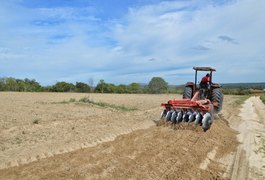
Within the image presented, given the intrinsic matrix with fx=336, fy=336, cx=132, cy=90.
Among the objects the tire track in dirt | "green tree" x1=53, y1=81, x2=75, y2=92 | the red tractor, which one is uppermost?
"green tree" x1=53, y1=81, x2=75, y2=92

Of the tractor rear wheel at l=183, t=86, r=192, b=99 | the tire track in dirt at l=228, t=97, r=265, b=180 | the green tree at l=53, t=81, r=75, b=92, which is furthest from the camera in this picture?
the green tree at l=53, t=81, r=75, b=92

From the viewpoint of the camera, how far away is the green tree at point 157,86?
72000mm

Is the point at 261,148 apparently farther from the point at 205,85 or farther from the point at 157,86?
the point at 157,86

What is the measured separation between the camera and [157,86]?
238 ft

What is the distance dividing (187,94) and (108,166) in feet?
28.8

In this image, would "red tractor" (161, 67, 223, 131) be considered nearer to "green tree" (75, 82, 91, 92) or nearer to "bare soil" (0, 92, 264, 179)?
"bare soil" (0, 92, 264, 179)

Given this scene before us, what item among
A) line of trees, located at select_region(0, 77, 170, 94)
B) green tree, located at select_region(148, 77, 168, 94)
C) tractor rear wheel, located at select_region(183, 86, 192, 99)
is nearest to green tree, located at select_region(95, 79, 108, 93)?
line of trees, located at select_region(0, 77, 170, 94)

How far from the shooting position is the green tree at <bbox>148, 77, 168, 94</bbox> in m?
72.0

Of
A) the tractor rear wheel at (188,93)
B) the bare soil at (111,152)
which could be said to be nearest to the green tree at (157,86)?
the tractor rear wheel at (188,93)

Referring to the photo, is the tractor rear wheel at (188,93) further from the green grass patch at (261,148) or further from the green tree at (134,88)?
the green tree at (134,88)

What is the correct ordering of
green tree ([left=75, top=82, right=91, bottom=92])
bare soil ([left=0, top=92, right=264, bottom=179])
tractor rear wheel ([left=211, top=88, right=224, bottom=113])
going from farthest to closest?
green tree ([left=75, top=82, right=91, bottom=92]), tractor rear wheel ([left=211, top=88, right=224, bottom=113]), bare soil ([left=0, top=92, right=264, bottom=179])

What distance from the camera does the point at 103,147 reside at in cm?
883

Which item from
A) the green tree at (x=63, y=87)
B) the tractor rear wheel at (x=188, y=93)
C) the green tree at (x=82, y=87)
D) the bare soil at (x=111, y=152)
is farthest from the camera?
the green tree at (x=82, y=87)

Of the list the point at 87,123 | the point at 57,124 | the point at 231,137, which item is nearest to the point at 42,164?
the point at 57,124
